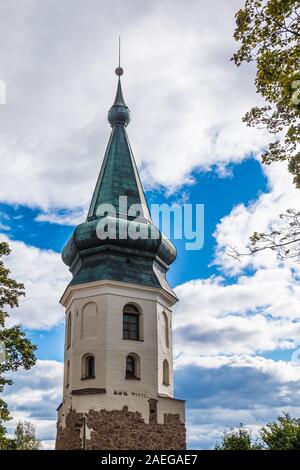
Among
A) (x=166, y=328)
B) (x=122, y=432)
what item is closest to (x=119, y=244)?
(x=166, y=328)

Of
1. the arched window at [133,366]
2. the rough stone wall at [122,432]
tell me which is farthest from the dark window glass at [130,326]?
the rough stone wall at [122,432]

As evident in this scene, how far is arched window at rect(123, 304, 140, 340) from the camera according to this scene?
25.4 m

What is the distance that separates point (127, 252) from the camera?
2689 cm

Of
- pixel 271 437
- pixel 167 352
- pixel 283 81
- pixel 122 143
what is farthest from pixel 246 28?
pixel 271 437

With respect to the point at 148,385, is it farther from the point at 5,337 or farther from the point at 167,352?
the point at 5,337

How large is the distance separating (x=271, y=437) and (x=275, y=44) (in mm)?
34706

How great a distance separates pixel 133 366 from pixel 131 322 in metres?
1.90

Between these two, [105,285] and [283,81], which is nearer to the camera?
[283,81]

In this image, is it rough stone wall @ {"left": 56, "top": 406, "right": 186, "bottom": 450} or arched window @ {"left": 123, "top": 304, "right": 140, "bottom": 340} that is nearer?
rough stone wall @ {"left": 56, "top": 406, "right": 186, "bottom": 450}

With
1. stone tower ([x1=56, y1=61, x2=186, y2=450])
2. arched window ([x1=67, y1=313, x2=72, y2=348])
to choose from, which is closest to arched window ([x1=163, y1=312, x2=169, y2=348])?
stone tower ([x1=56, y1=61, x2=186, y2=450])

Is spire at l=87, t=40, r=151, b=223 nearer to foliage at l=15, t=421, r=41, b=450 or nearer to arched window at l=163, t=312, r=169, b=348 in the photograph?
arched window at l=163, t=312, r=169, b=348

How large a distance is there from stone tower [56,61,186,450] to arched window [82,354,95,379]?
0.04 m

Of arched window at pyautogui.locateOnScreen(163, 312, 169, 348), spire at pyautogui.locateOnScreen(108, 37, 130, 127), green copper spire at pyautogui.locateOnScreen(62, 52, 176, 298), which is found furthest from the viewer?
spire at pyautogui.locateOnScreen(108, 37, 130, 127)

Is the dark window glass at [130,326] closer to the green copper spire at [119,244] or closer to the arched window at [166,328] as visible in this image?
the green copper spire at [119,244]
